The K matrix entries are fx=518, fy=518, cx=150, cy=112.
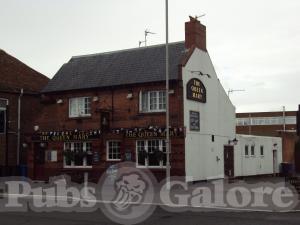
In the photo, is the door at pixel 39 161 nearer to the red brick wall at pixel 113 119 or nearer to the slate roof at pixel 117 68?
the red brick wall at pixel 113 119

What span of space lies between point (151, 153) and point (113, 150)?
112 inches

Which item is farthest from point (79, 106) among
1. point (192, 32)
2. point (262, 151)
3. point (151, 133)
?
point (262, 151)

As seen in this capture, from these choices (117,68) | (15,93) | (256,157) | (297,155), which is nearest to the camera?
(297,155)

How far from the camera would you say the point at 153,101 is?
2900cm

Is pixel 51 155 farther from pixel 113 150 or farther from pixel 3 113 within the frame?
pixel 3 113

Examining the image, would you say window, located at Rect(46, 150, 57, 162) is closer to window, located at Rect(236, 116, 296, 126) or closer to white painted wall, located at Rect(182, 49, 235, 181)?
white painted wall, located at Rect(182, 49, 235, 181)

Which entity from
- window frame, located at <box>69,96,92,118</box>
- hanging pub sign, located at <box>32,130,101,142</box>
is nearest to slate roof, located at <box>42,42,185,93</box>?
window frame, located at <box>69,96,92,118</box>

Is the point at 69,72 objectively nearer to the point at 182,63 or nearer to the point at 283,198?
the point at 182,63

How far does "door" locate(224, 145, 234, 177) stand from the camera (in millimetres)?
33000

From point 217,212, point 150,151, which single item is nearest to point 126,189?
point 150,151

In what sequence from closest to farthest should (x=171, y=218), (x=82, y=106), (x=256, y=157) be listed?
(x=171, y=218) < (x=82, y=106) < (x=256, y=157)

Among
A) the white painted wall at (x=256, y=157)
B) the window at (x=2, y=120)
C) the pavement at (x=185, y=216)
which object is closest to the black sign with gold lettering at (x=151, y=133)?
the white painted wall at (x=256, y=157)

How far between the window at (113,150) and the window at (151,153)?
1.32 meters

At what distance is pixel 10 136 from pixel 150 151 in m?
11.3
